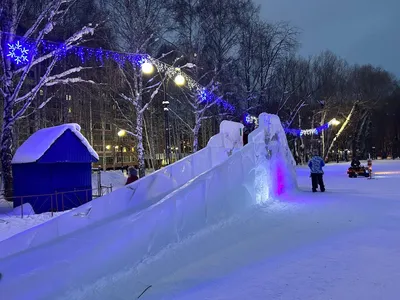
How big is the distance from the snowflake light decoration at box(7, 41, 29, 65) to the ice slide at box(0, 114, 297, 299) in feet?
25.2

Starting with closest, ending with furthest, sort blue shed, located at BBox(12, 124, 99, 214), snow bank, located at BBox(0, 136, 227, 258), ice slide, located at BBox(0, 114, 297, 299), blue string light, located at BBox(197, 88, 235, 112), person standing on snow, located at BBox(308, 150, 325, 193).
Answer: ice slide, located at BBox(0, 114, 297, 299) < snow bank, located at BBox(0, 136, 227, 258) < person standing on snow, located at BBox(308, 150, 325, 193) < blue shed, located at BBox(12, 124, 99, 214) < blue string light, located at BBox(197, 88, 235, 112)

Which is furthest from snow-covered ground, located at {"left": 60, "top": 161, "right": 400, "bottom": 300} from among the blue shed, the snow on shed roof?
the snow on shed roof

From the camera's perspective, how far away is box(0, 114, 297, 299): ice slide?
4785 mm

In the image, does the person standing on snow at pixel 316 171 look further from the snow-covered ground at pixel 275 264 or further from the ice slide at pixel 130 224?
the snow-covered ground at pixel 275 264

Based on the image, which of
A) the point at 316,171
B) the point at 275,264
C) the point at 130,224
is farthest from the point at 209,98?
the point at 275,264

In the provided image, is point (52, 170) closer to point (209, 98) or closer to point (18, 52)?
point (18, 52)

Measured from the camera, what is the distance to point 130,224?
18.0 ft

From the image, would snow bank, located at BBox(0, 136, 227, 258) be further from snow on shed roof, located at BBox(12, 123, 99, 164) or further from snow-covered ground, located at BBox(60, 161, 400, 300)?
snow on shed roof, located at BBox(12, 123, 99, 164)

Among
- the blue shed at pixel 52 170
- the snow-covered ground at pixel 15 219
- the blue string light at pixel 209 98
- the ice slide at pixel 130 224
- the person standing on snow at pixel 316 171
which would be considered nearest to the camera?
the ice slide at pixel 130 224

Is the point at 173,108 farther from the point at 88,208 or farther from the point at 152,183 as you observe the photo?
the point at 88,208

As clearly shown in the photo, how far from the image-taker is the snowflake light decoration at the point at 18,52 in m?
13.3

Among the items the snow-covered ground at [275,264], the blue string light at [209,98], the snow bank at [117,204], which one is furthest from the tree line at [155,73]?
the snow-covered ground at [275,264]

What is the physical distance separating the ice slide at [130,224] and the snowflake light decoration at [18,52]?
7.69m

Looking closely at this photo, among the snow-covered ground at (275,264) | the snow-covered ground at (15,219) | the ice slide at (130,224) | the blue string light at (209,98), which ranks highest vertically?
the blue string light at (209,98)
